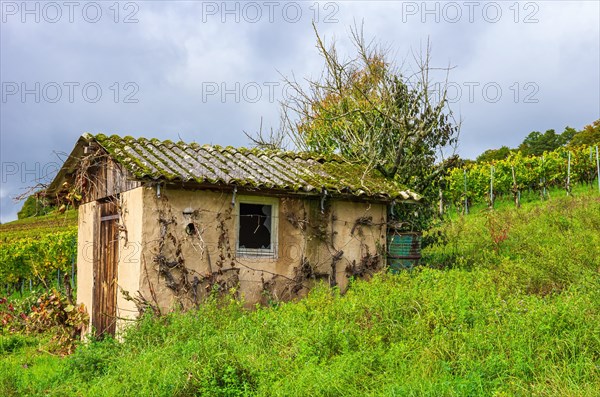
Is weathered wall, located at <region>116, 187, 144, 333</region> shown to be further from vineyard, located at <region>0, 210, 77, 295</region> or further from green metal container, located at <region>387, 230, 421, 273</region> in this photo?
vineyard, located at <region>0, 210, 77, 295</region>

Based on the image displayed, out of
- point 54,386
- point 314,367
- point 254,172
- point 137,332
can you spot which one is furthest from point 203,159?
point 314,367

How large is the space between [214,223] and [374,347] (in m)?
4.06

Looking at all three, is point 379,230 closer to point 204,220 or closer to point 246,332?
point 204,220

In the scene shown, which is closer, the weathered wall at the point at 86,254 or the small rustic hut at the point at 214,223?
the small rustic hut at the point at 214,223

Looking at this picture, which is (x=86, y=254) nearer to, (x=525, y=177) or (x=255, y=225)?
(x=255, y=225)

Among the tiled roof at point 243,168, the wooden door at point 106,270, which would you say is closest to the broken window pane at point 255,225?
the tiled roof at point 243,168

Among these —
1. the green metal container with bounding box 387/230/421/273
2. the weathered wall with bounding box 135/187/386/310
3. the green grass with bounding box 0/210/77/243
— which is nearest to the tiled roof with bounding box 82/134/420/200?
the weathered wall with bounding box 135/187/386/310

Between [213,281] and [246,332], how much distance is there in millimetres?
2314

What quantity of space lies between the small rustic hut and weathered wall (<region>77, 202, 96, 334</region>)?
0.21 feet

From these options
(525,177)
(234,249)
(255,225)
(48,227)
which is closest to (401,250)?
(255,225)

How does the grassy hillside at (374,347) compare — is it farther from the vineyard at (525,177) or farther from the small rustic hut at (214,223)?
the vineyard at (525,177)

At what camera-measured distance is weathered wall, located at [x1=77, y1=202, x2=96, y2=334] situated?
12.1m

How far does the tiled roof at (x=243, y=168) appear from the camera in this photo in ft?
31.6

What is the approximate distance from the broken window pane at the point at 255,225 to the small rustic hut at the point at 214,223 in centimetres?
2
